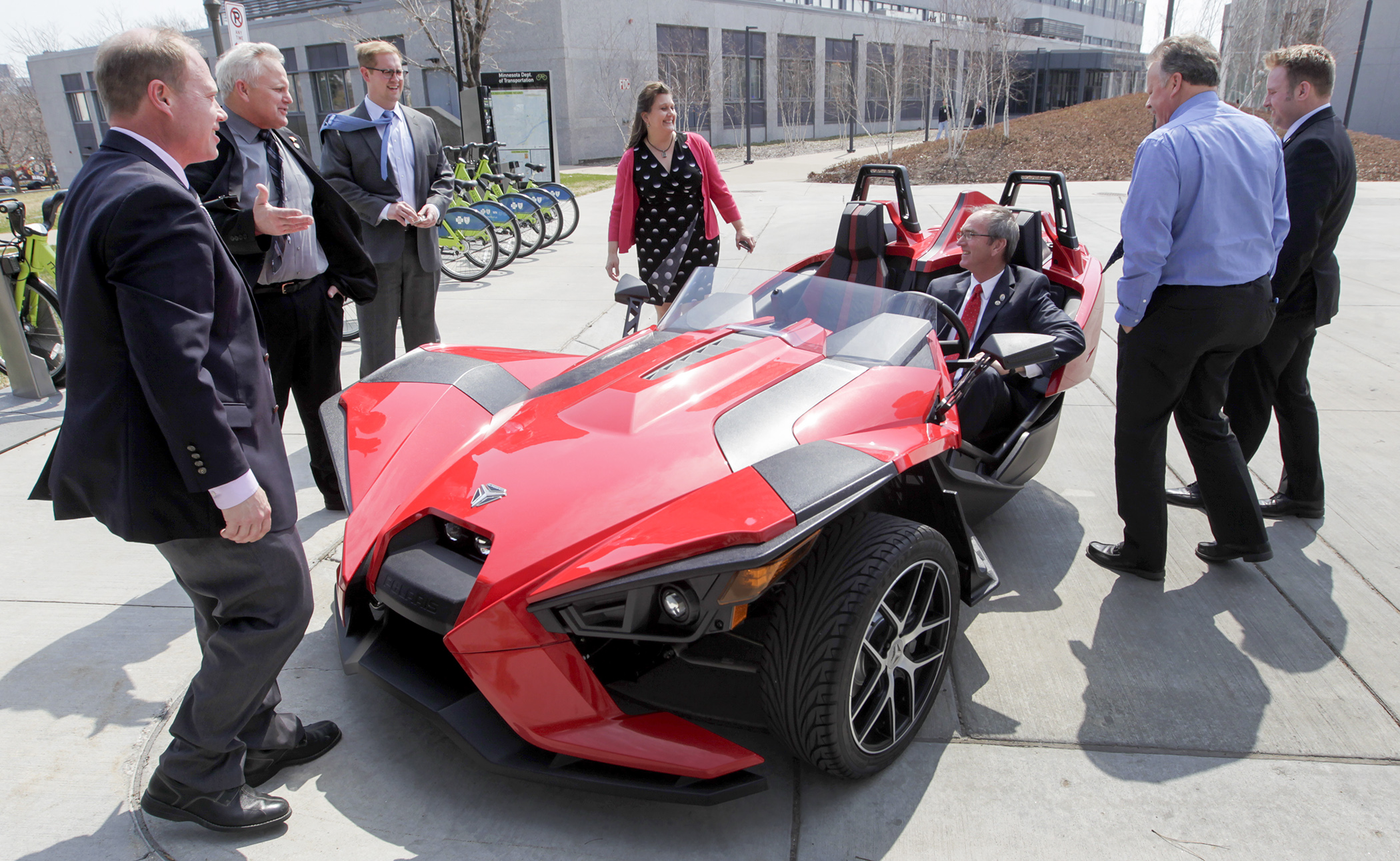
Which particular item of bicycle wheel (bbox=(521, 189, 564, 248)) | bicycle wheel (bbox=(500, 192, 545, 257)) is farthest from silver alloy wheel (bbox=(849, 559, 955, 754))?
bicycle wheel (bbox=(521, 189, 564, 248))

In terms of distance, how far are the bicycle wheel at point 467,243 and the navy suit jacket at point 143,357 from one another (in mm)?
7533

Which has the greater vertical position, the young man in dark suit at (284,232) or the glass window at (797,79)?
the glass window at (797,79)

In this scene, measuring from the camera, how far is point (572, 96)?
3114 centimetres

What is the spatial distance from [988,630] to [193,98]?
288 cm

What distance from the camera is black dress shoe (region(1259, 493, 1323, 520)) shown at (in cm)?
388

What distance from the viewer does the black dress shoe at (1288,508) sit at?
388 cm

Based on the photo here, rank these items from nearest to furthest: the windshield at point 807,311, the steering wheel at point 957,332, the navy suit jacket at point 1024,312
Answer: the windshield at point 807,311, the steering wheel at point 957,332, the navy suit jacket at point 1024,312

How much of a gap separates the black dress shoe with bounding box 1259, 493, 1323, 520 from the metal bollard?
7.06 meters

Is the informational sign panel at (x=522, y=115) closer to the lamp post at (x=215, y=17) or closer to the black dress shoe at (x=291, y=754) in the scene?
the lamp post at (x=215, y=17)

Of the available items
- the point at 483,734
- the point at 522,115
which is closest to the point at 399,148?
the point at 483,734

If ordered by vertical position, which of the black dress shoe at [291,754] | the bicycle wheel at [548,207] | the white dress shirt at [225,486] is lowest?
the black dress shoe at [291,754]

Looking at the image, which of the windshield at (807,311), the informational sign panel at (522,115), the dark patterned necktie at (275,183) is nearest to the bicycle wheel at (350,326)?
the dark patterned necktie at (275,183)

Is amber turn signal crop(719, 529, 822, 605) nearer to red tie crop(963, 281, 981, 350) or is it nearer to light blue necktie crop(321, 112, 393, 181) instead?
red tie crop(963, 281, 981, 350)

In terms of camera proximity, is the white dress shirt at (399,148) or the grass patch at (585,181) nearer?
the white dress shirt at (399,148)
